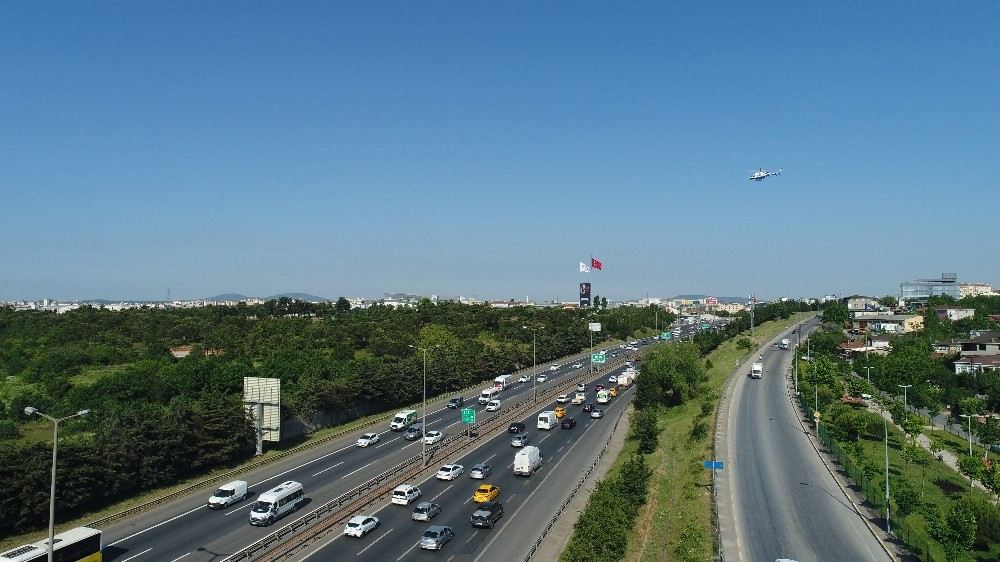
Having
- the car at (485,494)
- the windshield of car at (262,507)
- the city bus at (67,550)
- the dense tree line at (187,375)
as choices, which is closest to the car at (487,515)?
the car at (485,494)

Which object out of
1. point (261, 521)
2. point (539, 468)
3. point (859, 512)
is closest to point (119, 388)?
point (261, 521)

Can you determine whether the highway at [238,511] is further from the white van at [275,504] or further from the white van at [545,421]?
the white van at [545,421]

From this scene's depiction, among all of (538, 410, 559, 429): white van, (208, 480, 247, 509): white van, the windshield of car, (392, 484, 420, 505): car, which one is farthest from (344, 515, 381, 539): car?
(538, 410, 559, 429): white van

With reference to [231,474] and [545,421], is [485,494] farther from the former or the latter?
[545,421]

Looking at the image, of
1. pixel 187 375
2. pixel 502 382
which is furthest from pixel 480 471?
pixel 502 382

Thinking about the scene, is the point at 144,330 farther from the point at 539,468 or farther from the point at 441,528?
the point at 441,528

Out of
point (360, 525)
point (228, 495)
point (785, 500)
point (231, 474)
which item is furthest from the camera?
point (231, 474)
